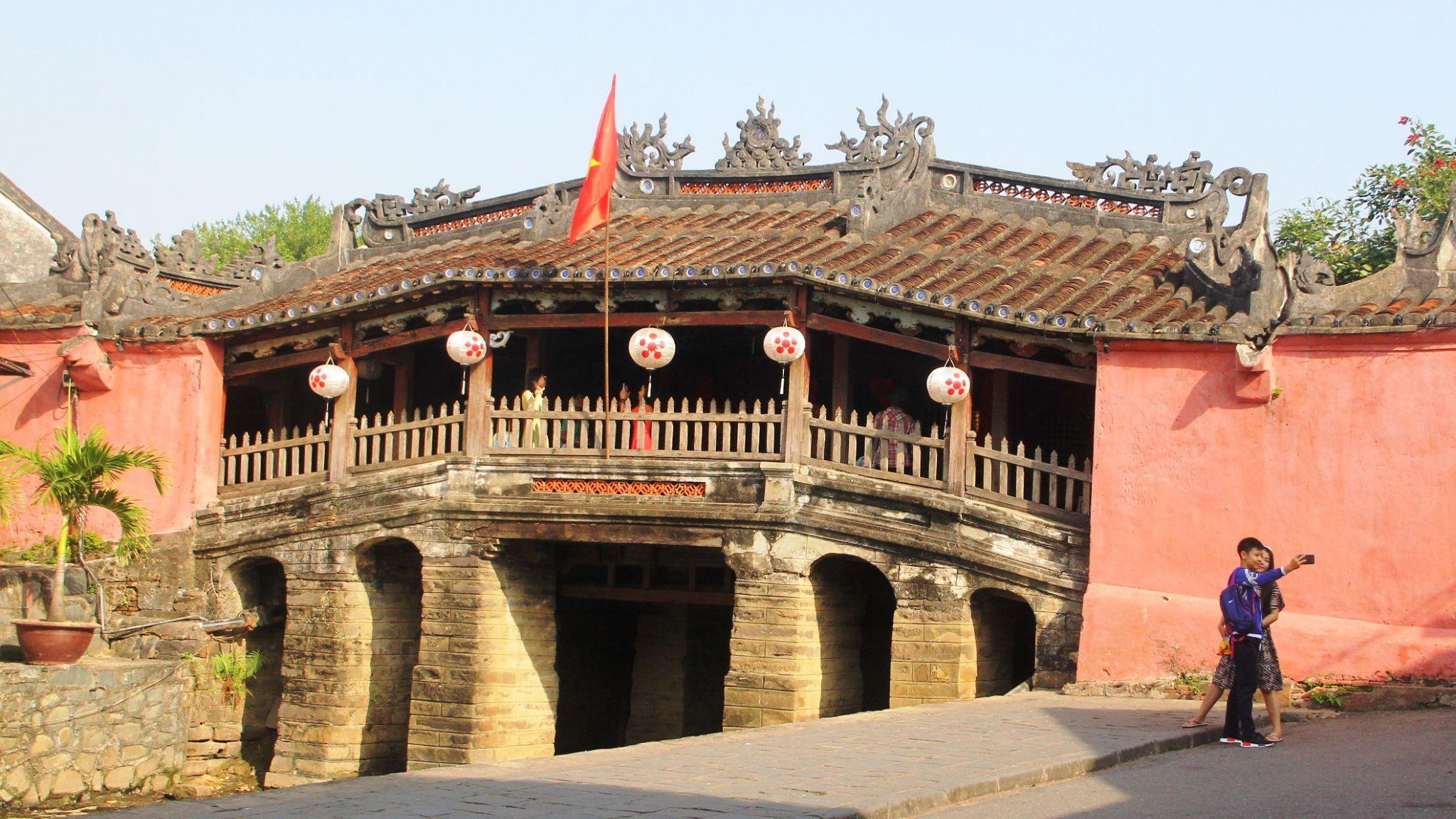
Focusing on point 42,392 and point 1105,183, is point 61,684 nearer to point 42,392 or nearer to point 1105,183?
point 42,392

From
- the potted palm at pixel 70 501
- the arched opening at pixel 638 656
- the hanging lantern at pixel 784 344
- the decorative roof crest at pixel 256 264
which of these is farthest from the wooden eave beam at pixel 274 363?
the hanging lantern at pixel 784 344

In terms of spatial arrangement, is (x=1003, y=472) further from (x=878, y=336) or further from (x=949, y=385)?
(x=878, y=336)

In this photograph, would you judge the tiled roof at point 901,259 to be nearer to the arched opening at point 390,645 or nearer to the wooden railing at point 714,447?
the wooden railing at point 714,447

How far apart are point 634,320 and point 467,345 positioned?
1.58m

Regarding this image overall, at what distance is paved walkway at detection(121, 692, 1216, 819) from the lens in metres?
8.61

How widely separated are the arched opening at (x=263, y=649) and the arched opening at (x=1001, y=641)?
7239 millimetres

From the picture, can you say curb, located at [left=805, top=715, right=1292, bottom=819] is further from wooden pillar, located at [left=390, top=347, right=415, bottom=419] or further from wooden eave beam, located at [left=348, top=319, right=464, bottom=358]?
wooden pillar, located at [left=390, top=347, right=415, bottom=419]

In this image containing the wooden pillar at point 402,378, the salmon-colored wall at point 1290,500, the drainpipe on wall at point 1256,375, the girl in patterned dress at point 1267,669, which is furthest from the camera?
the wooden pillar at point 402,378

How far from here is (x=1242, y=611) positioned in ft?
36.3

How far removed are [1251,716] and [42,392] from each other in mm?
12728

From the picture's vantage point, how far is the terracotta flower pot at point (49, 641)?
1468cm

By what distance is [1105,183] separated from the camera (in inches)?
691

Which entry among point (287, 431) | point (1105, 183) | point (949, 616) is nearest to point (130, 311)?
point (287, 431)

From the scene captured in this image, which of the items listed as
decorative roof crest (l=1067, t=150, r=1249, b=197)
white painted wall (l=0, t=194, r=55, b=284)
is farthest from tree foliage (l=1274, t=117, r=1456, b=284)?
white painted wall (l=0, t=194, r=55, b=284)
